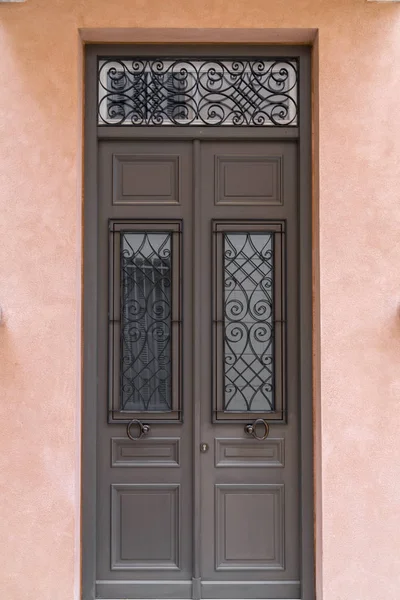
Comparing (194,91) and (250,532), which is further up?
(194,91)

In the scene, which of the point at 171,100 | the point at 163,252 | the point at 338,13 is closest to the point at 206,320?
the point at 163,252

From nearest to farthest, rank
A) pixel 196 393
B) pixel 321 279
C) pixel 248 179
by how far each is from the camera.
Answer: pixel 321 279
pixel 196 393
pixel 248 179

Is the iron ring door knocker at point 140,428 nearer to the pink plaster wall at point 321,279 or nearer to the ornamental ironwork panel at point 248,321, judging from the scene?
the pink plaster wall at point 321,279

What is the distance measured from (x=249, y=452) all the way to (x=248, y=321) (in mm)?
895

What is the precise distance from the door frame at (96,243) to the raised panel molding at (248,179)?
0.15m

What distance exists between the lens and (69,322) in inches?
157

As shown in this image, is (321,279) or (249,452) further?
(249,452)

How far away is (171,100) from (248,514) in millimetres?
2883

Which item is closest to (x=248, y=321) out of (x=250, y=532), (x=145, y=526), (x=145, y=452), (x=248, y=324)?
(x=248, y=324)

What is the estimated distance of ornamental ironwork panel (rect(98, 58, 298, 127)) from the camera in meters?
4.23

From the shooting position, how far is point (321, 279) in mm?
3996

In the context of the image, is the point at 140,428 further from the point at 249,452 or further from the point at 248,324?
the point at 248,324

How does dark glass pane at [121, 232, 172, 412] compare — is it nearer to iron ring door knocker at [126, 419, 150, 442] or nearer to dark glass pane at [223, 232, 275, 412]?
iron ring door knocker at [126, 419, 150, 442]

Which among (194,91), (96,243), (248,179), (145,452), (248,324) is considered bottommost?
(145,452)
